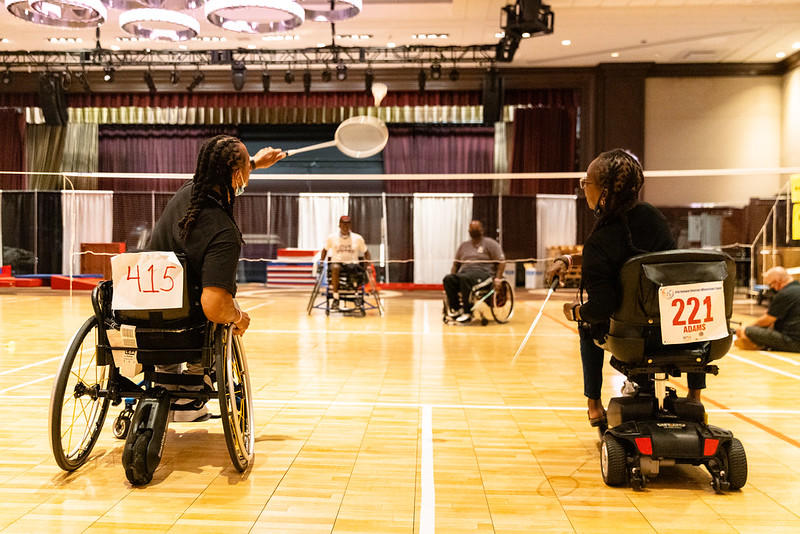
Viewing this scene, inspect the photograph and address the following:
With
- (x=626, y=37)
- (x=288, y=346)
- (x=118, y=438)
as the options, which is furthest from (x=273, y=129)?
(x=118, y=438)

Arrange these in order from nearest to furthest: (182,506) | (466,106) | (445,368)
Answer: (182,506), (445,368), (466,106)

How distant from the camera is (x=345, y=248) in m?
10.5

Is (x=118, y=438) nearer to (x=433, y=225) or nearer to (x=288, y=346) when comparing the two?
(x=288, y=346)

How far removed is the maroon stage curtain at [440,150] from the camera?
19094mm

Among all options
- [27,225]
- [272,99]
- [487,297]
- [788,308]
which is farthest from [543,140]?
[27,225]

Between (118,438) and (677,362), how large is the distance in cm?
277

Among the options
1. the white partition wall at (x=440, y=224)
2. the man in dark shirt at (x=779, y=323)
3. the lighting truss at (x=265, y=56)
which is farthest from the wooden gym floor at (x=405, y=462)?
the white partition wall at (x=440, y=224)

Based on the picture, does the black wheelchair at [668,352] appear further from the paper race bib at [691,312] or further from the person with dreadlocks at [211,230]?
the person with dreadlocks at [211,230]

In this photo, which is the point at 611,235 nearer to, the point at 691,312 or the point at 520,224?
the point at 691,312

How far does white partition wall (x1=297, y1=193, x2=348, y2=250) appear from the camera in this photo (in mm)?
17547

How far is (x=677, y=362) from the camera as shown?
313cm

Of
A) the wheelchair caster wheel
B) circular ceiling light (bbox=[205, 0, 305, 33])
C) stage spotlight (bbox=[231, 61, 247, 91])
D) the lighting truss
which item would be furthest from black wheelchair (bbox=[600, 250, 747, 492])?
stage spotlight (bbox=[231, 61, 247, 91])

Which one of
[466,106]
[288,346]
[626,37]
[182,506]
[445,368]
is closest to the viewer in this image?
[182,506]

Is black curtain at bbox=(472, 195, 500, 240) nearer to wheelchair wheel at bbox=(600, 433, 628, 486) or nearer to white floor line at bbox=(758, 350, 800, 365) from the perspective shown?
white floor line at bbox=(758, 350, 800, 365)
